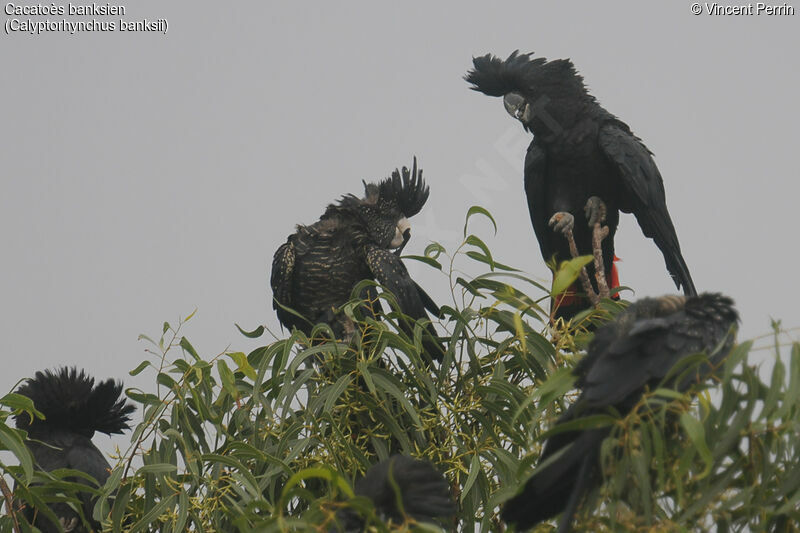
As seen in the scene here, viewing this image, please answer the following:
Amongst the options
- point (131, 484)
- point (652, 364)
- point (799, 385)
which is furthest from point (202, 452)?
point (799, 385)

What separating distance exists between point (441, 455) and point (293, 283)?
0.95 m

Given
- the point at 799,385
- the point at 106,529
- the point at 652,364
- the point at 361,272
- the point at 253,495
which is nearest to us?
the point at 799,385

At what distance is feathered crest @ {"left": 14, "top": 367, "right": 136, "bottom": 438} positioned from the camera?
2977 mm

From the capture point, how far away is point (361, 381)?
2.43m

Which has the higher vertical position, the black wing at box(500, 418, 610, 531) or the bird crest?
the bird crest

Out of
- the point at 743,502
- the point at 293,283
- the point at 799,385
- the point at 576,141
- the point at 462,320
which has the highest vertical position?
the point at 576,141

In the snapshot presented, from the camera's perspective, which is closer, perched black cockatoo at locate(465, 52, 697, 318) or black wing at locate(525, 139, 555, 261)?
perched black cockatoo at locate(465, 52, 697, 318)

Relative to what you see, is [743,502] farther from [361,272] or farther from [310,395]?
[361,272]

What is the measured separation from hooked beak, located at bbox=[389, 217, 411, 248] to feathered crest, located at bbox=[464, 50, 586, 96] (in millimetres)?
519

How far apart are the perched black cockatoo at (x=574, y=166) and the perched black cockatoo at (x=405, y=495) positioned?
131 cm

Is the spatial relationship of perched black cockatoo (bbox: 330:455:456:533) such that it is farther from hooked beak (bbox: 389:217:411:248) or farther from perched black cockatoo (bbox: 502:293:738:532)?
hooked beak (bbox: 389:217:411:248)

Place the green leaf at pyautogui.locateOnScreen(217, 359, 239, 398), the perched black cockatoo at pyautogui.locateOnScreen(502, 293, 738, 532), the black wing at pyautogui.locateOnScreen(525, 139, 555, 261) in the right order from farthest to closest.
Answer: the black wing at pyautogui.locateOnScreen(525, 139, 555, 261) < the green leaf at pyautogui.locateOnScreen(217, 359, 239, 398) < the perched black cockatoo at pyautogui.locateOnScreen(502, 293, 738, 532)

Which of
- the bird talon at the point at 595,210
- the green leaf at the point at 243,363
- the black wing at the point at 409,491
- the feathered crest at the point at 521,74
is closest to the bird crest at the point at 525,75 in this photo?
the feathered crest at the point at 521,74

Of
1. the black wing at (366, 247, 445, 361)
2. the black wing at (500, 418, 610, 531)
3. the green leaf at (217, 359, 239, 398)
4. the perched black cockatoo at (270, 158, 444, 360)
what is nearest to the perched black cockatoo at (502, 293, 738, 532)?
the black wing at (500, 418, 610, 531)
